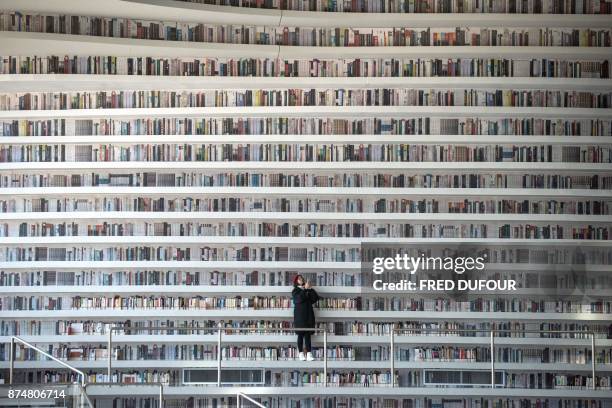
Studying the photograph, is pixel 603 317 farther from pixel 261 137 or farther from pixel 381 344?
pixel 261 137

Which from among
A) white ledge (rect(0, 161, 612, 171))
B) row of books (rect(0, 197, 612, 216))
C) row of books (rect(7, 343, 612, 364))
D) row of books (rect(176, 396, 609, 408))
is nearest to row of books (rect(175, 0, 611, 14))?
white ledge (rect(0, 161, 612, 171))

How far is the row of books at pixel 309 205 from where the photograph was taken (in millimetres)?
12797

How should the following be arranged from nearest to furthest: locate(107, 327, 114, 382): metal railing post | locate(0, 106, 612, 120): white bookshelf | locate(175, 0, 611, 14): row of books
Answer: locate(107, 327, 114, 382): metal railing post < locate(0, 106, 612, 120): white bookshelf < locate(175, 0, 611, 14): row of books

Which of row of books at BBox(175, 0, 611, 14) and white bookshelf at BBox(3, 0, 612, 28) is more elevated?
row of books at BBox(175, 0, 611, 14)

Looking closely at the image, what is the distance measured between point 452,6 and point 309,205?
8.68 ft

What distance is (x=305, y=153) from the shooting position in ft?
42.1

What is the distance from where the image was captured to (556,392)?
12.1 meters

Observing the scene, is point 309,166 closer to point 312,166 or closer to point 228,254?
point 312,166

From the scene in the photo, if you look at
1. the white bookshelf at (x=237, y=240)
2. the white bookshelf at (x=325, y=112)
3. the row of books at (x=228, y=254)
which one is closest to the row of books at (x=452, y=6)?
the white bookshelf at (x=325, y=112)

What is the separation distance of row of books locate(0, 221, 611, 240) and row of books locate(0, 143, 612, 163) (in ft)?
2.32

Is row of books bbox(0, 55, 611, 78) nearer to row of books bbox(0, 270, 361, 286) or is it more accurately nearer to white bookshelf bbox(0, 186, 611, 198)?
white bookshelf bbox(0, 186, 611, 198)

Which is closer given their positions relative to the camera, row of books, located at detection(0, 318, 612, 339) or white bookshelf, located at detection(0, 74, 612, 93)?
white bookshelf, located at detection(0, 74, 612, 93)

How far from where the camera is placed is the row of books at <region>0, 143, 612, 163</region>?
41.9 ft

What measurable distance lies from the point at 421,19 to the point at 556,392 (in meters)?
4.12
